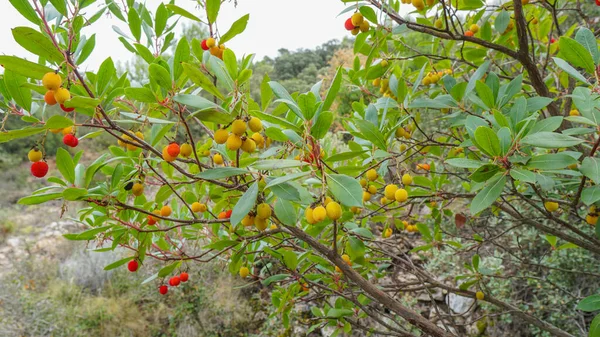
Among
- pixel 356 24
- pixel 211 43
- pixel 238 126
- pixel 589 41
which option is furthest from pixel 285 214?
pixel 589 41

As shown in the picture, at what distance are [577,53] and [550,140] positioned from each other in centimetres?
25

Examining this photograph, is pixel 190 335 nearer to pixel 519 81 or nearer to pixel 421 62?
pixel 421 62

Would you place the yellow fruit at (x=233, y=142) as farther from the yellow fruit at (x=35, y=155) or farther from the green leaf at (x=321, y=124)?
the yellow fruit at (x=35, y=155)

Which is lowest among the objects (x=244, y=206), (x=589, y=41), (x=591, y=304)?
(x=591, y=304)

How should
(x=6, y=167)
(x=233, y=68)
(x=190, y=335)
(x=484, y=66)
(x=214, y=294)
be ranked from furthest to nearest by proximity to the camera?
(x=6, y=167) < (x=214, y=294) < (x=190, y=335) < (x=484, y=66) < (x=233, y=68)


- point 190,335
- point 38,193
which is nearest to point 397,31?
point 38,193

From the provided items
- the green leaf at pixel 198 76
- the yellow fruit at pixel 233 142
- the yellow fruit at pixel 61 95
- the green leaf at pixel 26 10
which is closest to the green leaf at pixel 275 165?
the yellow fruit at pixel 233 142

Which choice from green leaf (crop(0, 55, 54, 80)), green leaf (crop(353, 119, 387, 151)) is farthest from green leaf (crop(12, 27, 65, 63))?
green leaf (crop(353, 119, 387, 151))

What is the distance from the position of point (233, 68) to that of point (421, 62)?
126 centimetres

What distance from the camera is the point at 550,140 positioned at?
824 millimetres

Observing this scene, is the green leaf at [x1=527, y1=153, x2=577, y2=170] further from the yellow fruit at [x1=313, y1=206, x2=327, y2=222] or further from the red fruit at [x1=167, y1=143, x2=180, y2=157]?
the red fruit at [x1=167, y1=143, x2=180, y2=157]

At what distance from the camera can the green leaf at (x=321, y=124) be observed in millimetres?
740

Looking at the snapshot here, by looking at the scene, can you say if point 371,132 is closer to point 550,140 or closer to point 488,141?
point 488,141

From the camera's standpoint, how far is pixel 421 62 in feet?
5.71
